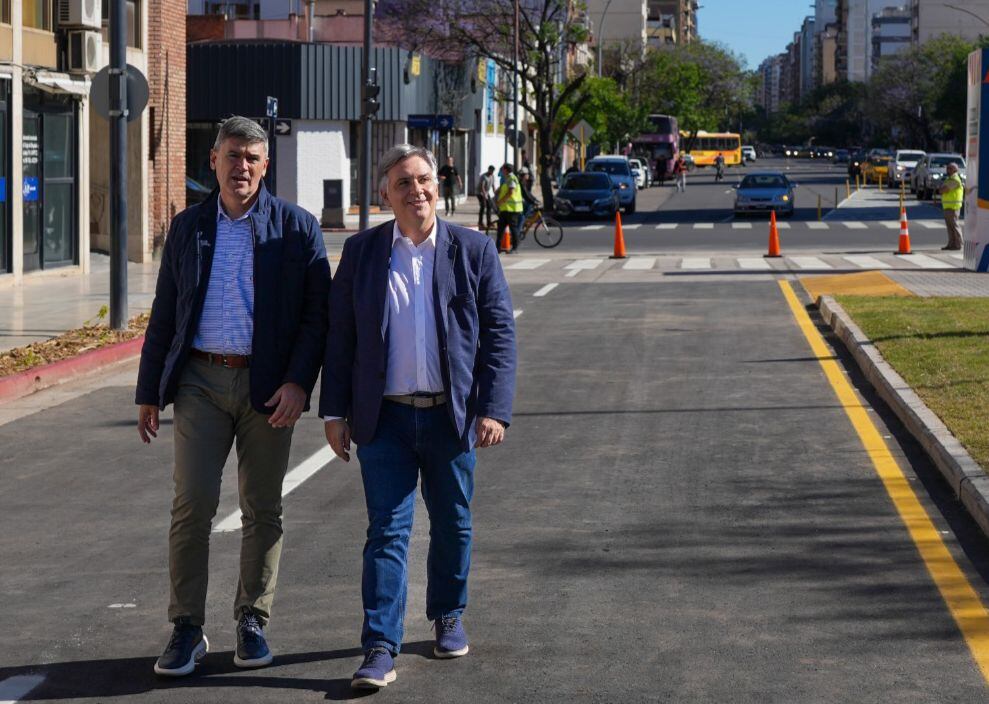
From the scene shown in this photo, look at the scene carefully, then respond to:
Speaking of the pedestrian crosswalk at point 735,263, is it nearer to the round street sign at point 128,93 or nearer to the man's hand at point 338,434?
the round street sign at point 128,93

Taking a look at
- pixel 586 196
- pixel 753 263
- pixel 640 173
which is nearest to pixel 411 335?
pixel 753 263

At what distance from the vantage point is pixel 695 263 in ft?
99.4

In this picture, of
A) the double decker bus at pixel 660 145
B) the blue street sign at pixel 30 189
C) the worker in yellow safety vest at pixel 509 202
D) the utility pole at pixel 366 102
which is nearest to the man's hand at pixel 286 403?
the blue street sign at pixel 30 189

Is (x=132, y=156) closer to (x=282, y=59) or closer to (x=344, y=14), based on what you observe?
(x=282, y=59)

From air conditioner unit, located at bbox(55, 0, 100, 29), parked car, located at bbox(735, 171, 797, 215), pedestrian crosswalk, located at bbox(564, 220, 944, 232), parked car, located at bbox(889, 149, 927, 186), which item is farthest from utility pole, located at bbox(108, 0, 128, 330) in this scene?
parked car, located at bbox(889, 149, 927, 186)

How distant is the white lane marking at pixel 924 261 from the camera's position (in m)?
28.2

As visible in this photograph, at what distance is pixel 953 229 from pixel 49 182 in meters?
17.7

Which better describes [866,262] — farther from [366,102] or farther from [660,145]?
[660,145]

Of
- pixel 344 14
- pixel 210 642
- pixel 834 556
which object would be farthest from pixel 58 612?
pixel 344 14

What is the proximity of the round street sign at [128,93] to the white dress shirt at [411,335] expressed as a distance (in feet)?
40.7

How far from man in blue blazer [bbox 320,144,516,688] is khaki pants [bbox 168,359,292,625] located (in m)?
0.30

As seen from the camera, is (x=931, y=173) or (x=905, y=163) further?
(x=905, y=163)

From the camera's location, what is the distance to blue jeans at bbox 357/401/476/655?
211 inches

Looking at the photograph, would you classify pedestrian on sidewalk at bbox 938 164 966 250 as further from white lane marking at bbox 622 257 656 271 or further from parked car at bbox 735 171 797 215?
parked car at bbox 735 171 797 215
